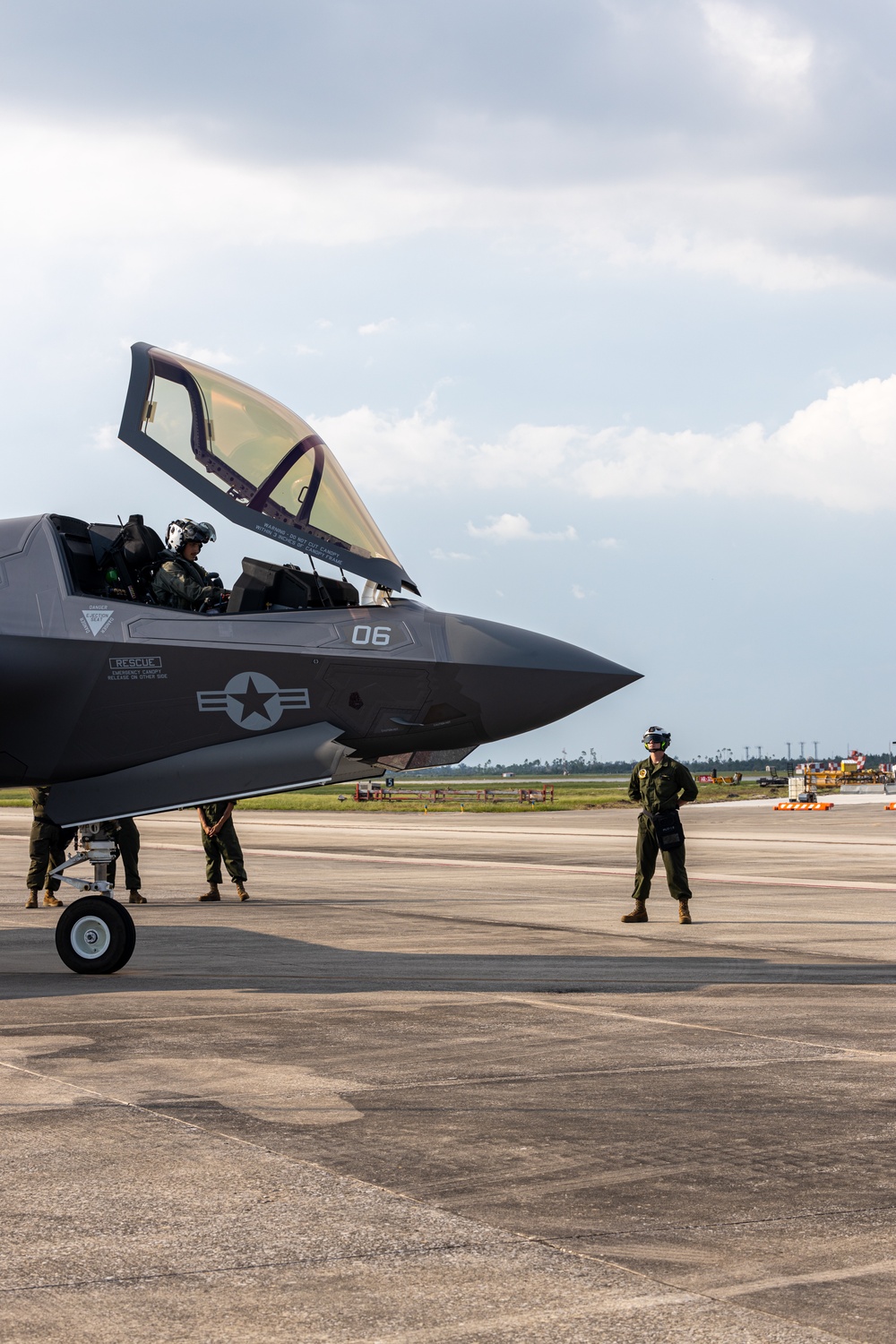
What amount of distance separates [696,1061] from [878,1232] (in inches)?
128

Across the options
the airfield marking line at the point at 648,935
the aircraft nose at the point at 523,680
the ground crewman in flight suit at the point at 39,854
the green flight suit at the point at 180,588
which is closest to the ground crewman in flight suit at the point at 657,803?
the airfield marking line at the point at 648,935

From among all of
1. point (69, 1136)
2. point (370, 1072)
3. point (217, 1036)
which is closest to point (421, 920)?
point (217, 1036)

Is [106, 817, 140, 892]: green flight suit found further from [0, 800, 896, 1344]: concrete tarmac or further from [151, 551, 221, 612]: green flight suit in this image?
[151, 551, 221, 612]: green flight suit

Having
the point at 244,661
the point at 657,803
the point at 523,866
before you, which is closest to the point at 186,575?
the point at 244,661

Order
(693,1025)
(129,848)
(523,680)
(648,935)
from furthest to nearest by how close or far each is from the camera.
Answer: (129,848) < (648,935) < (523,680) < (693,1025)

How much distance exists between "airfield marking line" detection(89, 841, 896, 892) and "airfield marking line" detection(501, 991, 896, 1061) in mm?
12720

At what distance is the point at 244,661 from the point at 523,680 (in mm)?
2330

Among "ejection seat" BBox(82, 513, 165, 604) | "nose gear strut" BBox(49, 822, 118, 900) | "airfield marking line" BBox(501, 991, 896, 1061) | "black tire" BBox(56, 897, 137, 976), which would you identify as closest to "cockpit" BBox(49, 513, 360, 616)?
"ejection seat" BBox(82, 513, 165, 604)

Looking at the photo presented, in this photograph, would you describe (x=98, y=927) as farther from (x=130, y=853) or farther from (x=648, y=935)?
(x=130, y=853)

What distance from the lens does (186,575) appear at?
11.9 meters

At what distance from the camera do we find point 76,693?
11.6m

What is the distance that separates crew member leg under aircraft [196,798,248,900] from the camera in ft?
65.4

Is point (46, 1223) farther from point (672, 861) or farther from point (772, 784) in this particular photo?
point (772, 784)

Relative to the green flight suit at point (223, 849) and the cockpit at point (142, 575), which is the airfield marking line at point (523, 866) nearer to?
the green flight suit at point (223, 849)
